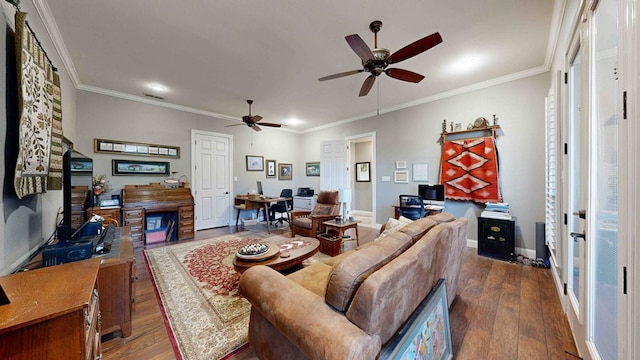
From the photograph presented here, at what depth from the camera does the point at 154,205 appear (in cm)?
424

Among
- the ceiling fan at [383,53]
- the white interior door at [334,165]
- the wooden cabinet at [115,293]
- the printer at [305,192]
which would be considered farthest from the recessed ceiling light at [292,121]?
the wooden cabinet at [115,293]

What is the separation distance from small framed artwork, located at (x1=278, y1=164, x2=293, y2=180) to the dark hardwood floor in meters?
4.39

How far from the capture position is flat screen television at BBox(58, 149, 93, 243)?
1.61 meters

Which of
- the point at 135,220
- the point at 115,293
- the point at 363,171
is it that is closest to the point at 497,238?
the point at 115,293

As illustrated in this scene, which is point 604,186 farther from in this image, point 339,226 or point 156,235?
point 156,235

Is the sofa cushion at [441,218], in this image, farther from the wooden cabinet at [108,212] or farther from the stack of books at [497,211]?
the wooden cabinet at [108,212]

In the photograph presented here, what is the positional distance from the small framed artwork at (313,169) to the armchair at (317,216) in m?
2.37

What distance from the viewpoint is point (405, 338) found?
41.5 inches

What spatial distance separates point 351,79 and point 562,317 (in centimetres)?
363

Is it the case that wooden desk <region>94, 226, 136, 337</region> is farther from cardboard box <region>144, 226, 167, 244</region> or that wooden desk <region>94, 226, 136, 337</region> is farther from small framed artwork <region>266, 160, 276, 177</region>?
small framed artwork <region>266, 160, 276, 177</region>

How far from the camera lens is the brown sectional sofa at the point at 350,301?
3.01 ft

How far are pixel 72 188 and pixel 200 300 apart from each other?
1.44 m

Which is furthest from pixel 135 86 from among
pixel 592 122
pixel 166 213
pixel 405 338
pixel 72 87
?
pixel 592 122

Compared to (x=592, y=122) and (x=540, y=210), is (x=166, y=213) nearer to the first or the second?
(x=592, y=122)
